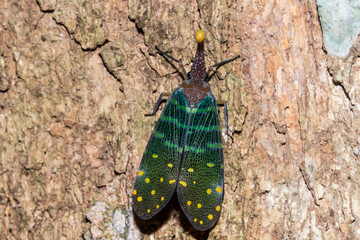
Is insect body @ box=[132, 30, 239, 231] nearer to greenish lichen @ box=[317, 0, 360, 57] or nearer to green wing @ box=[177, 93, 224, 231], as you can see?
green wing @ box=[177, 93, 224, 231]

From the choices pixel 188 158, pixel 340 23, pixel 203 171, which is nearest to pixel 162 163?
pixel 188 158

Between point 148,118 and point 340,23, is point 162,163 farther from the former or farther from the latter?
point 340,23

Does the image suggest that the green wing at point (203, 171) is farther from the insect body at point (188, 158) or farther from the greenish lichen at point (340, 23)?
the greenish lichen at point (340, 23)

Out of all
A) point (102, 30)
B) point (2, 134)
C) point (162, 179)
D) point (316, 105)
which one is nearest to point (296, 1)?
point (316, 105)

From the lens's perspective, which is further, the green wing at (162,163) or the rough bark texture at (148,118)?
the rough bark texture at (148,118)

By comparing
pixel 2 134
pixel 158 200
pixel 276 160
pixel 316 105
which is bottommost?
pixel 158 200

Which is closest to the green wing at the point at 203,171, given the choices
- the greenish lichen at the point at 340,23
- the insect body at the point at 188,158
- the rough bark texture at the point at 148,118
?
the insect body at the point at 188,158

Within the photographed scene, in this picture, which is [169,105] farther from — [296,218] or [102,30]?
[296,218]
